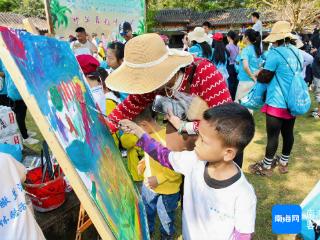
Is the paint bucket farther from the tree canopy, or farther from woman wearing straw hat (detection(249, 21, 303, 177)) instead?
the tree canopy

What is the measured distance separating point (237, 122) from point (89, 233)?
1.57m

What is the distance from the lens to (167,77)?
1.61 meters

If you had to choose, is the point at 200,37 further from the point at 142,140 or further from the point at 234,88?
the point at 142,140

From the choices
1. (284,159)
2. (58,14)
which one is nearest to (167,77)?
(284,159)

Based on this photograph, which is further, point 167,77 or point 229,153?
point 167,77

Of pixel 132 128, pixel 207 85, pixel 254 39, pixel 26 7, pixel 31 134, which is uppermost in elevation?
pixel 207 85

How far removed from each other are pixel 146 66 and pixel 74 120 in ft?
1.76

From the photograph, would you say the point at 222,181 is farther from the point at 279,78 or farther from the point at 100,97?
the point at 279,78

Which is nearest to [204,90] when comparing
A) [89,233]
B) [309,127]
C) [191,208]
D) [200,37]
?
[191,208]

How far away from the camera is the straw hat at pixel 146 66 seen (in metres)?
1.61

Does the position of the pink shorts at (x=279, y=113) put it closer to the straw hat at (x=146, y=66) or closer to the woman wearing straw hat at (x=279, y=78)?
the woman wearing straw hat at (x=279, y=78)

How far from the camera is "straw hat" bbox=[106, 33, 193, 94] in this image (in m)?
1.61

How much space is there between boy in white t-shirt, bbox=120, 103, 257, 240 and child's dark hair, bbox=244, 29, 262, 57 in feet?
13.2

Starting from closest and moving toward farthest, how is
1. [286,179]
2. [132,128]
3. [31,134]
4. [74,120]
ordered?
[74,120] < [132,128] < [286,179] < [31,134]
